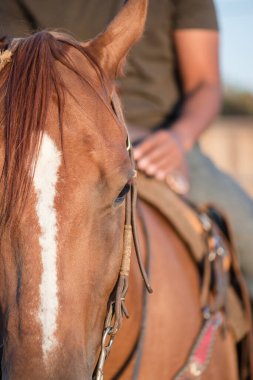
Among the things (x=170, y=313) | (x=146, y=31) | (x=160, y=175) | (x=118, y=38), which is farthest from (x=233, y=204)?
(x=118, y=38)

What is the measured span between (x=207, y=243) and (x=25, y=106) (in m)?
1.43

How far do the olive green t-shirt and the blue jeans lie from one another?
456 millimetres

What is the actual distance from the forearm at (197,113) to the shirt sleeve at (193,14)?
328mm

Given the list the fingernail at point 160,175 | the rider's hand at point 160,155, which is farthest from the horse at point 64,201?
the fingernail at point 160,175

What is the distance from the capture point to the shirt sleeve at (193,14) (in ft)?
12.6

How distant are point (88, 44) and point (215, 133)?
21485mm

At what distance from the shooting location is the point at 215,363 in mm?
3039

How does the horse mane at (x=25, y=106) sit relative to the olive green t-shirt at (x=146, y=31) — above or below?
above

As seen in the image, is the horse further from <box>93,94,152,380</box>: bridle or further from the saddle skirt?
the saddle skirt

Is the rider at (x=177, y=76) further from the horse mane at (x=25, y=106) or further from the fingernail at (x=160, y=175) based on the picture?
the horse mane at (x=25, y=106)

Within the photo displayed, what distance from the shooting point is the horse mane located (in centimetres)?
198

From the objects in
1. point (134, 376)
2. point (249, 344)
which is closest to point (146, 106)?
point (249, 344)

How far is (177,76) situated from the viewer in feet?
13.4

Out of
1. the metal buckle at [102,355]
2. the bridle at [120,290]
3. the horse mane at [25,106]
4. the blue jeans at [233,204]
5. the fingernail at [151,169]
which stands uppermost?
the horse mane at [25,106]
